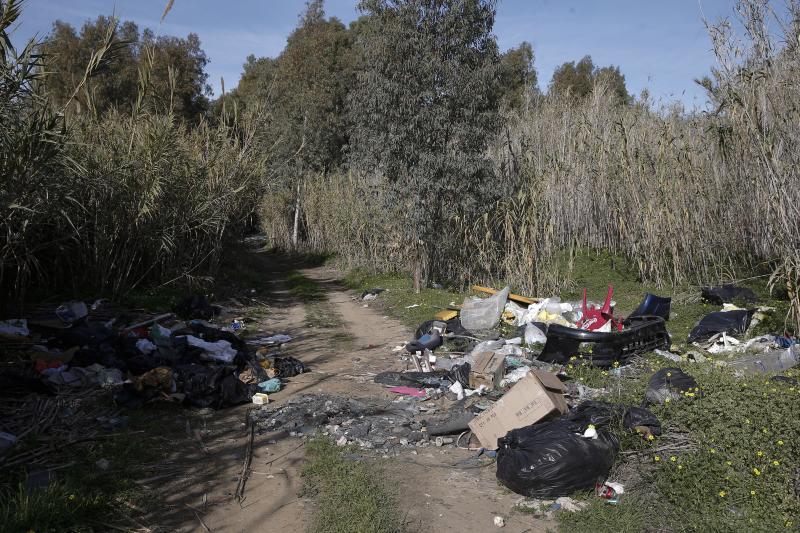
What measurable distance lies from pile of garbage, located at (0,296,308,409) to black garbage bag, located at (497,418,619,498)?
9.93 ft

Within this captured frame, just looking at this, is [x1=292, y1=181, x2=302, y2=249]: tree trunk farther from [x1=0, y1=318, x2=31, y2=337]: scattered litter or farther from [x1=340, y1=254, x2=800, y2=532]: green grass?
[x1=340, y1=254, x2=800, y2=532]: green grass

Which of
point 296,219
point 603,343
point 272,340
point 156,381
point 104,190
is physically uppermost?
point 104,190

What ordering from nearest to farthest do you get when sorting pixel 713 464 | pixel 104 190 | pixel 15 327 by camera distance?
pixel 713 464, pixel 15 327, pixel 104 190

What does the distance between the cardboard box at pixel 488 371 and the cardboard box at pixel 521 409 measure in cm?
131

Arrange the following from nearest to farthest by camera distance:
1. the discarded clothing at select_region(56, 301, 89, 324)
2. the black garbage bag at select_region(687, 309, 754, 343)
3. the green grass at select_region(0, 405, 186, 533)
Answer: the green grass at select_region(0, 405, 186, 533) → the black garbage bag at select_region(687, 309, 754, 343) → the discarded clothing at select_region(56, 301, 89, 324)

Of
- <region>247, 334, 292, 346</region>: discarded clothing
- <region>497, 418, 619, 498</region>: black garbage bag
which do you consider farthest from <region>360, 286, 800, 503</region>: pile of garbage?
<region>247, 334, 292, 346</region>: discarded clothing

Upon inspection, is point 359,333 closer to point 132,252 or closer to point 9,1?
point 132,252

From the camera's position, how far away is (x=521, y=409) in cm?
500

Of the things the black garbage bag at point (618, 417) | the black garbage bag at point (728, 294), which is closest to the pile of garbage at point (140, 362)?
the black garbage bag at point (618, 417)

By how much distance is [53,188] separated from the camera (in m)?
8.21

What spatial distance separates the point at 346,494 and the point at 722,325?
5.77 metres

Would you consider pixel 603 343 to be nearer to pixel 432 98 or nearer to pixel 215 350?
pixel 215 350

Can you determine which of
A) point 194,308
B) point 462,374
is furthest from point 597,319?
point 194,308

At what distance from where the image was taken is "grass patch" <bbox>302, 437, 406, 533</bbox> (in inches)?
152
